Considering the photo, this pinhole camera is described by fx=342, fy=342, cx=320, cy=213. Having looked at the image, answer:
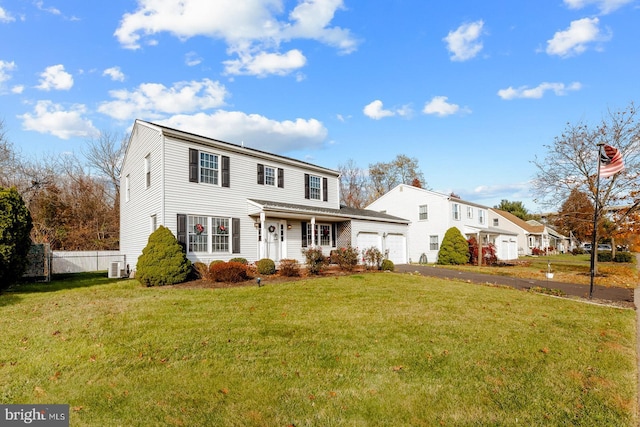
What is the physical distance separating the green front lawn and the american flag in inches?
191

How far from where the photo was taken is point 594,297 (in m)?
10.9

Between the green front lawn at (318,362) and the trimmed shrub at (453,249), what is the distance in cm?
1641

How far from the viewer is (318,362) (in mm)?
4816

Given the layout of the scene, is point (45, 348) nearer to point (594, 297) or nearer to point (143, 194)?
point (143, 194)

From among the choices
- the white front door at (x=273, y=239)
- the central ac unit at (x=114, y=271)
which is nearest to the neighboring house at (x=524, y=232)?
the white front door at (x=273, y=239)

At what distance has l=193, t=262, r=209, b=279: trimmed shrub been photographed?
1288 centimetres

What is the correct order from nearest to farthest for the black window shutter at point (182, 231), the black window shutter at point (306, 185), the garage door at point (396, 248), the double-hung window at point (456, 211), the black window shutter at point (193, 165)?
the black window shutter at point (182, 231), the black window shutter at point (193, 165), the black window shutter at point (306, 185), the garage door at point (396, 248), the double-hung window at point (456, 211)

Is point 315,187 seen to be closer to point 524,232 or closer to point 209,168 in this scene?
point 209,168

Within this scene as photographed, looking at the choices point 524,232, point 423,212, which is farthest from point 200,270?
point 524,232

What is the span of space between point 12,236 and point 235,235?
7.55 meters

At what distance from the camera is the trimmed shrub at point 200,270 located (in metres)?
12.9

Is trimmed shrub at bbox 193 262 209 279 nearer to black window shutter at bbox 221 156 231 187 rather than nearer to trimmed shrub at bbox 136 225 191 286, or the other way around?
trimmed shrub at bbox 136 225 191 286

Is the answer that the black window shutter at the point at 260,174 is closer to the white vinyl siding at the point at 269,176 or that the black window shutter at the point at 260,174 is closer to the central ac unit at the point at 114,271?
the white vinyl siding at the point at 269,176

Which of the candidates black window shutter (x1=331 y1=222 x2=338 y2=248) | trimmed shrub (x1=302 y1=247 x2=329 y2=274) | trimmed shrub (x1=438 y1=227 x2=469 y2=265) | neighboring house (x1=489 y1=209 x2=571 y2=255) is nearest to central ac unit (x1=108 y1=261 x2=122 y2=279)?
trimmed shrub (x1=302 y1=247 x2=329 y2=274)
